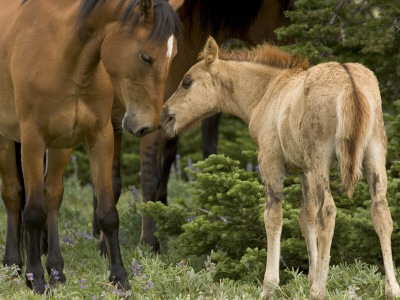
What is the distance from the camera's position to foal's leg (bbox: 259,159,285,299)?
201 inches

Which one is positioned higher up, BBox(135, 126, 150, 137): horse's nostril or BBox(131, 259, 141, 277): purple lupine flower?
BBox(135, 126, 150, 137): horse's nostril

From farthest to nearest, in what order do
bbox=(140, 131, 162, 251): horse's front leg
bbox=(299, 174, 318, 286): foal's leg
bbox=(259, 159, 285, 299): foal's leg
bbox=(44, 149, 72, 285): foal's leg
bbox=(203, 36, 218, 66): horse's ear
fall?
bbox=(140, 131, 162, 251): horse's front leg → bbox=(44, 149, 72, 285): foal's leg → bbox=(203, 36, 218, 66): horse's ear → bbox=(299, 174, 318, 286): foal's leg → bbox=(259, 159, 285, 299): foal's leg

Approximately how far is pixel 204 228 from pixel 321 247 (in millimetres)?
1601

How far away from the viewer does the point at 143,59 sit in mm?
5164

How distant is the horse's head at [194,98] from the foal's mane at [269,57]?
0.53 feet

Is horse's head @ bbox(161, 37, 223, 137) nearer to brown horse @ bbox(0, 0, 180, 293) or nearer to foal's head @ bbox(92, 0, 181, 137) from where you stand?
brown horse @ bbox(0, 0, 180, 293)

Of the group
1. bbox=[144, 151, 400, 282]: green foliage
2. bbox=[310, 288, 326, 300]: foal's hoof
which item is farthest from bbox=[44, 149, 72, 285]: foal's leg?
bbox=[310, 288, 326, 300]: foal's hoof

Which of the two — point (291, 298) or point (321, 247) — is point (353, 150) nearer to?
point (321, 247)

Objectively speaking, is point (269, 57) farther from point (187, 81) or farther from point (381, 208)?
point (381, 208)

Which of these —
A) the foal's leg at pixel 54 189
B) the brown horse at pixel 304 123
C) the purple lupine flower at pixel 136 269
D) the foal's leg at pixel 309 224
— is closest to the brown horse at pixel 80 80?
the purple lupine flower at pixel 136 269

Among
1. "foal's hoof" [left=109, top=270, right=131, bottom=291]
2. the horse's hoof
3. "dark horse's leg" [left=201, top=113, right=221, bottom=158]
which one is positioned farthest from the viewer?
"dark horse's leg" [left=201, top=113, right=221, bottom=158]

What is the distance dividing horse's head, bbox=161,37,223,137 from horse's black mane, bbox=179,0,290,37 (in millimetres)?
1942

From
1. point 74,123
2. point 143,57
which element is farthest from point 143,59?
point 74,123

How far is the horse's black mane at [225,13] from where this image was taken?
25.4ft
